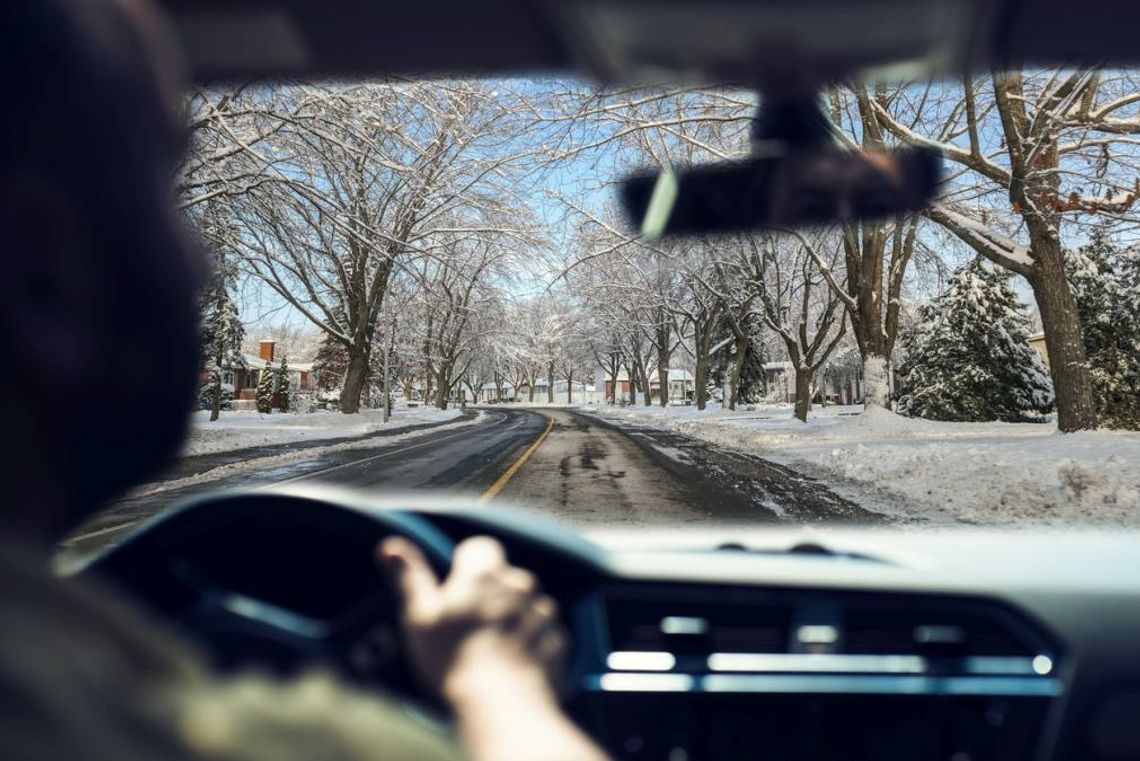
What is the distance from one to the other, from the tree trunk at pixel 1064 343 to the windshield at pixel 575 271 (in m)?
0.03

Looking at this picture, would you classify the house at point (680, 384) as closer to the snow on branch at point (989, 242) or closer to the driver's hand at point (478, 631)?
the snow on branch at point (989, 242)

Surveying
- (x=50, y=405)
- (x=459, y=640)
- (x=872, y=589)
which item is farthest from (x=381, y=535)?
(x=872, y=589)

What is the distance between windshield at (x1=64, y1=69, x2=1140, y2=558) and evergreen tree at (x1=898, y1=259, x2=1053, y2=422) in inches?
419

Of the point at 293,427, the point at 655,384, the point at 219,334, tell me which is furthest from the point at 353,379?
the point at 655,384

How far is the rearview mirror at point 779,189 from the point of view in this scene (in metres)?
2.64

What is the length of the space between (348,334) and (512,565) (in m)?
6.37

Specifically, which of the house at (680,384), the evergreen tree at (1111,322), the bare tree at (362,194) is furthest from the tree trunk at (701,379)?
the bare tree at (362,194)

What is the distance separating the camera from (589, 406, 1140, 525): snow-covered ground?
8305 mm

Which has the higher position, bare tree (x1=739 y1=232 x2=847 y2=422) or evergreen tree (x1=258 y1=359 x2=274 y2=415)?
bare tree (x1=739 y1=232 x2=847 y2=422)

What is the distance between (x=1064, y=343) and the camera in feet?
40.0

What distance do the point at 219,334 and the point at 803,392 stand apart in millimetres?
25115

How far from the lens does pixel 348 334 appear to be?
780 cm

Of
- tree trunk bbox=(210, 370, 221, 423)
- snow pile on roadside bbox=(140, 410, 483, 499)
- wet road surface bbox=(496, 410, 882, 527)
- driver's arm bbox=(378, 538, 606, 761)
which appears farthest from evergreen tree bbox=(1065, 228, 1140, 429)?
driver's arm bbox=(378, 538, 606, 761)

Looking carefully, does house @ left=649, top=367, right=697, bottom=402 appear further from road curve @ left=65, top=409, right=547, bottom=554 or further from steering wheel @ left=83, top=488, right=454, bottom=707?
steering wheel @ left=83, top=488, right=454, bottom=707
